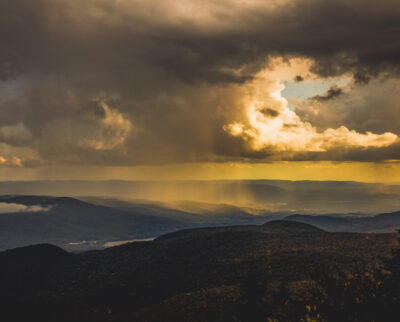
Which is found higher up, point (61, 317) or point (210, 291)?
point (210, 291)

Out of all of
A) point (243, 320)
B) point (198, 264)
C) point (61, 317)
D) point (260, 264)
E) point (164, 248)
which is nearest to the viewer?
point (243, 320)

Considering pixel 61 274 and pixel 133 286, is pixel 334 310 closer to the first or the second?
pixel 133 286

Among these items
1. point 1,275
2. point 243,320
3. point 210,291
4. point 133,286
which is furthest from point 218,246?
point 243,320

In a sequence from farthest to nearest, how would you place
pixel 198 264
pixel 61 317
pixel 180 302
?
1. pixel 198 264
2. pixel 61 317
3. pixel 180 302

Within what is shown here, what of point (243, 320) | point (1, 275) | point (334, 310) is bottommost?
point (1, 275)

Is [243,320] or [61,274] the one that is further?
[61,274]

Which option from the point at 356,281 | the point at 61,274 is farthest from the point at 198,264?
the point at 356,281
